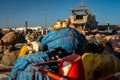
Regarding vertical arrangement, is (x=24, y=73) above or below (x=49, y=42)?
below

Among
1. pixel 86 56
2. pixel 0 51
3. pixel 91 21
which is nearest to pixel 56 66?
pixel 86 56

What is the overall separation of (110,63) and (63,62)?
1.33 meters

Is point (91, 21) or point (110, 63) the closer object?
point (110, 63)

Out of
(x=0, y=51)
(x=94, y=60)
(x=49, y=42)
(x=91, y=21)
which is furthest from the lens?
(x=91, y=21)

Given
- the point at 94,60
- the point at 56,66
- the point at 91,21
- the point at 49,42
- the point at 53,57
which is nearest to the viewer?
the point at 94,60

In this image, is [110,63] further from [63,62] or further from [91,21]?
[91,21]

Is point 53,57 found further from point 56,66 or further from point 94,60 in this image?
point 94,60

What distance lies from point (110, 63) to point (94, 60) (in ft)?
1.39

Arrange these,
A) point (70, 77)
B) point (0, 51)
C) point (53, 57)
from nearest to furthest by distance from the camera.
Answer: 1. point (70, 77)
2. point (53, 57)
3. point (0, 51)

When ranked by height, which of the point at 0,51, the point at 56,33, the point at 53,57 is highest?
the point at 56,33

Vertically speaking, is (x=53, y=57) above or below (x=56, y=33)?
below

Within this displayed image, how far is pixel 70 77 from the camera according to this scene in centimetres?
360

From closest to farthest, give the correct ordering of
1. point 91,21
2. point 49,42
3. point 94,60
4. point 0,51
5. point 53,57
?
point 94,60 → point 53,57 → point 49,42 → point 0,51 → point 91,21

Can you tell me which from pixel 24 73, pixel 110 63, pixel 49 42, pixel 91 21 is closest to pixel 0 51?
pixel 49 42
